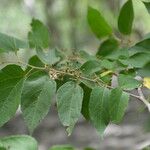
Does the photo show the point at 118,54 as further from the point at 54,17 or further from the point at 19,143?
the point at 54,17

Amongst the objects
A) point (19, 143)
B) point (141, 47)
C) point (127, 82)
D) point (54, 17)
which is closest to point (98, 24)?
point (141, 47)

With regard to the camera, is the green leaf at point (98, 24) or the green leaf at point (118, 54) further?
the green leaf at point (98, 24)

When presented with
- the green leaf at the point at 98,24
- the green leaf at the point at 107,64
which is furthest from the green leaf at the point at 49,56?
the green leaf at the point at 98,24

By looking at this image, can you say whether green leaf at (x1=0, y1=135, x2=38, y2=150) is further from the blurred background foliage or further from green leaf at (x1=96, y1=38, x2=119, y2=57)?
the blurred background foliage

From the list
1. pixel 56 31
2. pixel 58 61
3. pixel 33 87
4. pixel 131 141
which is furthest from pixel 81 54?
pixel 56 31

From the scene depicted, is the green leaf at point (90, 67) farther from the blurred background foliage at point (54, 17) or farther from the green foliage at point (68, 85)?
the blurred background foliage at point (54, 17)

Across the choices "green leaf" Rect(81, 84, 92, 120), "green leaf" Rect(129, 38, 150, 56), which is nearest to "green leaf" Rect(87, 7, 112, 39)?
"green leaf" Rect(129, 38, 150, 56)

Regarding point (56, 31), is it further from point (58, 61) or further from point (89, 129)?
point (58, 61)
